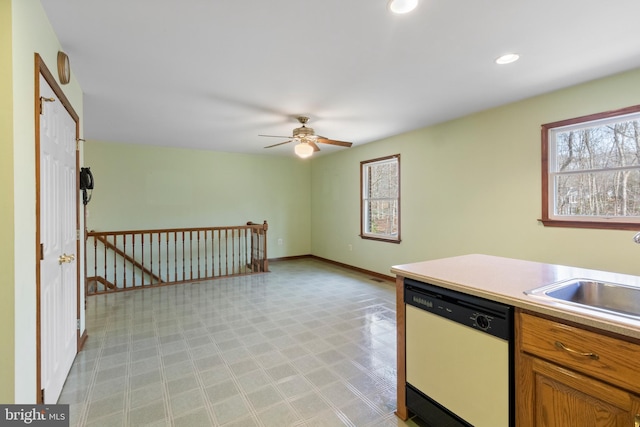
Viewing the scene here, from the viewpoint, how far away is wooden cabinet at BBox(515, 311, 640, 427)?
1.04 meters

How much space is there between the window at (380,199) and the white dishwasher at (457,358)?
129 inches

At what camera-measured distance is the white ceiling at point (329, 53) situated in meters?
1.80

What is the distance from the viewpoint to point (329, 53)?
90.1 inches

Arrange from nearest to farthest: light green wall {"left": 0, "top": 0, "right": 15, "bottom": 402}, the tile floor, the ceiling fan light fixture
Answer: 1. light green wall {"left": 0, "top": 0, "right": 15, "bottom": 402}
2. the tile floor
3. the ceiling fan light fixture

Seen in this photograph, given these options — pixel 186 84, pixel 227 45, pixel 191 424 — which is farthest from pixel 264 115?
pixel 191 424

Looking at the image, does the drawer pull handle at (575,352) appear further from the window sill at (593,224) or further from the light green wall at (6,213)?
the light green wall at (6,213)

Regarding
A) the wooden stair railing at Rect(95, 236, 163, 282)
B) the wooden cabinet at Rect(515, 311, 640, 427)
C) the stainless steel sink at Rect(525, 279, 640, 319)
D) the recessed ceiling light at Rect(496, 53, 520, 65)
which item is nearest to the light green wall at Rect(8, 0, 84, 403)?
the wooden cabinet at Rect(515, 311, 640, 427)

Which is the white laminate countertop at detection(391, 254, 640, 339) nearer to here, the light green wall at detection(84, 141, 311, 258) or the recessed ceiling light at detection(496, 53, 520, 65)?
the recessed ceiling light at detection(496, 53, 520, 65)

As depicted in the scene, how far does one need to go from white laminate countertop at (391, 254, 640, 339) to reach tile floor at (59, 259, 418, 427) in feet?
3.19

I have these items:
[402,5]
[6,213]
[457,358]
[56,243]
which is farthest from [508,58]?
[56,243]

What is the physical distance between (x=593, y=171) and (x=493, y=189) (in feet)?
2.98

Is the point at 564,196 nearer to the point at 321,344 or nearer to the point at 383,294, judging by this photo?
the point at 383,294

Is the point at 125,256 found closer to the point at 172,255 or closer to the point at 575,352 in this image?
the point at 172,255
